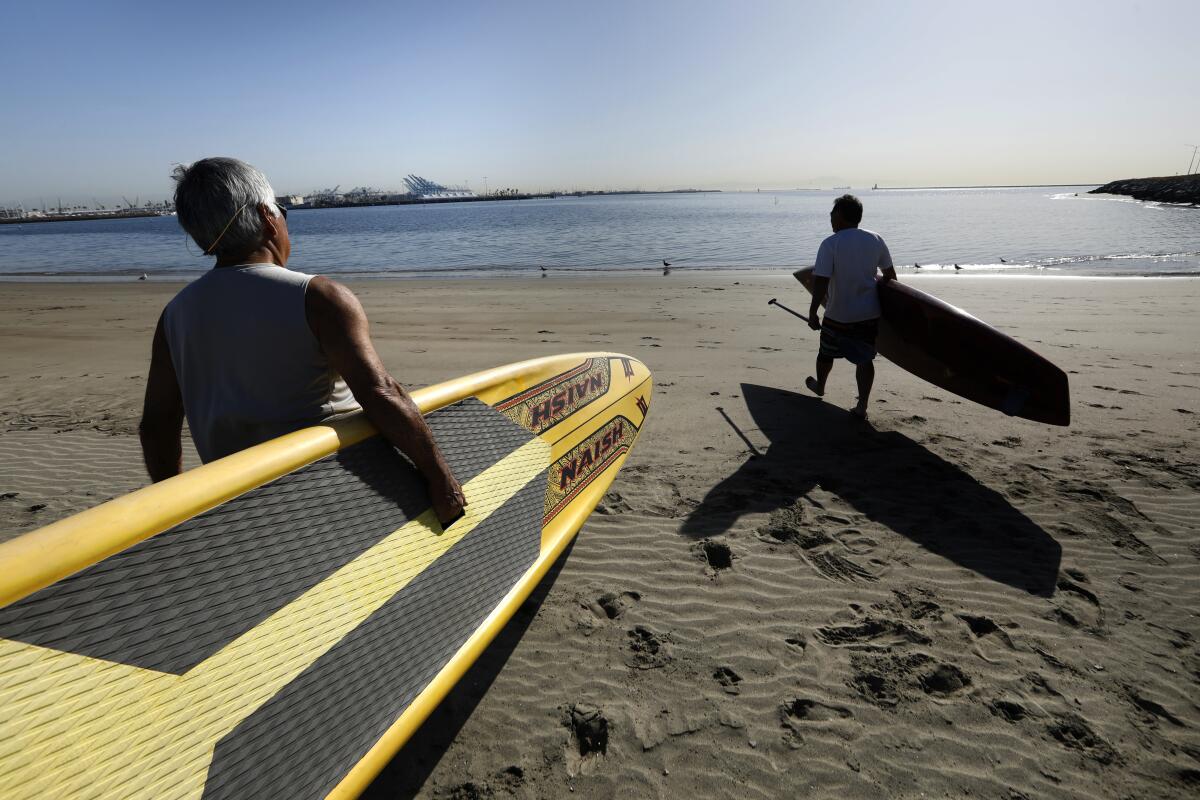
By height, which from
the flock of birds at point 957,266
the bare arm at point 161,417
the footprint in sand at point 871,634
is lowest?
the footprint in sand at point 871,634

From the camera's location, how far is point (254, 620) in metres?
1.45

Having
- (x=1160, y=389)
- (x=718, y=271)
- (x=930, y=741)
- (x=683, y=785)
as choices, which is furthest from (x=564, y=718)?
(x=718, y=271)

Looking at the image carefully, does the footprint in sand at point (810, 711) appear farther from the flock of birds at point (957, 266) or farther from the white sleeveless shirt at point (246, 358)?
the flock of birds at point (957, 266)

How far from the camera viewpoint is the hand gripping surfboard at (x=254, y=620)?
112cm

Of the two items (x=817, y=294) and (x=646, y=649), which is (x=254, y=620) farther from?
(x=817, y=294)

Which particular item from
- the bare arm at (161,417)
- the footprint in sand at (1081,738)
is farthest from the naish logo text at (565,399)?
the footprint in sand at (1081,738)

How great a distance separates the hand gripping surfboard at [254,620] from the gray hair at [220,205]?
0.63 meters

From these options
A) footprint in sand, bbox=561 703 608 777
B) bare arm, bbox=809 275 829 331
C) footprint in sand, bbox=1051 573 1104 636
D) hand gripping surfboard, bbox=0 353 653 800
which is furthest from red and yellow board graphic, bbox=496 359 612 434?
footprint in sand, bbox=1051 573 1104 636

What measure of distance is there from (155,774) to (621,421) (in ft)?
9.58

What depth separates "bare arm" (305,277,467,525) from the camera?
169 centimetres

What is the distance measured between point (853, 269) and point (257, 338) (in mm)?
4508

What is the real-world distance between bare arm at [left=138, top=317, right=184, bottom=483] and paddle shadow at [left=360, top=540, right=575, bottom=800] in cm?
133

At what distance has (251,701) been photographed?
140cm

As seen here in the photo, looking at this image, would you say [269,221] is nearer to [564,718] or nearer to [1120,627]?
[564,718]
